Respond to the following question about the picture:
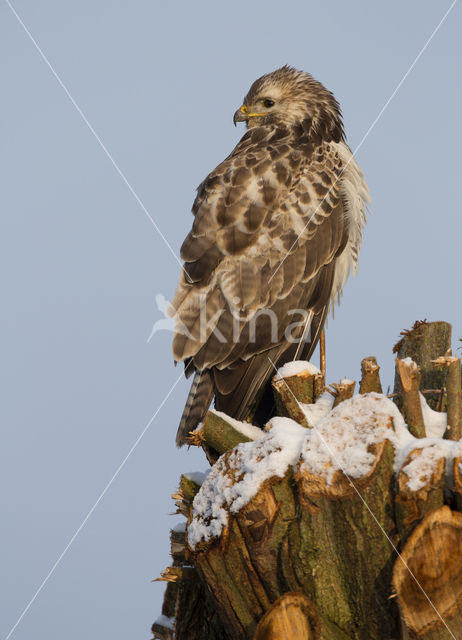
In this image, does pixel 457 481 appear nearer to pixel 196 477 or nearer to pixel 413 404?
pixel 413 404

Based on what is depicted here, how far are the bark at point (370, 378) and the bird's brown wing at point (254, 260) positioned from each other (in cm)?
164

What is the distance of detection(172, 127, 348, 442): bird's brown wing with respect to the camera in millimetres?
5973

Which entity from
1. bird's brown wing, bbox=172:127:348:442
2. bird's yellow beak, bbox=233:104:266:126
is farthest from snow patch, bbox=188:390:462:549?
bird's yellow beak, bbox=233:104:266:126

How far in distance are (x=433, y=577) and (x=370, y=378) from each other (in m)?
1.40

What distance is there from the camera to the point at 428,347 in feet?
17.2

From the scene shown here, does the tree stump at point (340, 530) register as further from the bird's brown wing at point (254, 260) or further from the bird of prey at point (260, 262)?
the bird's brown wing at point (254, 260)

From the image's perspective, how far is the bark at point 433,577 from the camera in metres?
3.24

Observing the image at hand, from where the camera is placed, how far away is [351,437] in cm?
363

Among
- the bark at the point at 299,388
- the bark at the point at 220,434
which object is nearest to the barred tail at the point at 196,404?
the bark at the point at 220,434

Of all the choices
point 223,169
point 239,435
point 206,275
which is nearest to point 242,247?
point 206,275

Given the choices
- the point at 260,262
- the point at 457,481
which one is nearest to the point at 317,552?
the point at 457,481

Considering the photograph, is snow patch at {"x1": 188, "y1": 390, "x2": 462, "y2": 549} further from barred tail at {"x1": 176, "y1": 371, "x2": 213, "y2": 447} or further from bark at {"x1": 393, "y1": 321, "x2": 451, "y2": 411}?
barred tail at {"x1": 176, "y1": 371, "x2": 213, "y2": 447}

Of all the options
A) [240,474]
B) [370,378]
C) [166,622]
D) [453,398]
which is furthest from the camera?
[166,622]

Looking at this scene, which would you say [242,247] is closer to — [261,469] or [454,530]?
[261,469]
